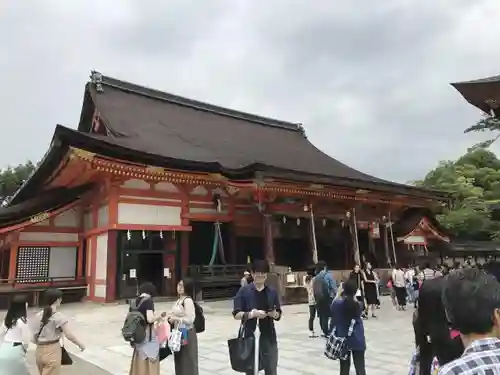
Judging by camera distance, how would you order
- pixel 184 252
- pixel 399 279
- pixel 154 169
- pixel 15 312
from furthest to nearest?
pixel 184 252 → pixel 154 169 → pixel 399 279 → pixel 15 312

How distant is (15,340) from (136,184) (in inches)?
413

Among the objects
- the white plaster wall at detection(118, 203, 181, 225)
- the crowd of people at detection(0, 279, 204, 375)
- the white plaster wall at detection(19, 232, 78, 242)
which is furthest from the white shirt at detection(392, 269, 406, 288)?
the white plaster wall at detection(19, 232, 78, 242)

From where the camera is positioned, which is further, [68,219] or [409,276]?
[68,219]

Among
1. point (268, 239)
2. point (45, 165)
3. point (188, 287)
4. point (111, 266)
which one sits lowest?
point (188, 287)

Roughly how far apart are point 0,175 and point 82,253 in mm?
22553

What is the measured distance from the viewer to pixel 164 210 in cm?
1459

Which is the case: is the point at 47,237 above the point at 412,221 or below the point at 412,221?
below

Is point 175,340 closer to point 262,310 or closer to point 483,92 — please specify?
point 262,310

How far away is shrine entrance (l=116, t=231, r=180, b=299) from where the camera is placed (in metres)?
13.8

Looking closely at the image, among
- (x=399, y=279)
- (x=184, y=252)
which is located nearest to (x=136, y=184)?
(x=184, y=252)

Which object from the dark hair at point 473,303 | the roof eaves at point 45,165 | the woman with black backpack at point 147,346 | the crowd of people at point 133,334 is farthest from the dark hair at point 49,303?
the roof eaves at point 45,165

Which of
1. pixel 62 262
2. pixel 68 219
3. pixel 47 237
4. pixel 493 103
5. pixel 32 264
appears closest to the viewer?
pixel 493 103

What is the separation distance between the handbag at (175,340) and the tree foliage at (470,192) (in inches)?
745

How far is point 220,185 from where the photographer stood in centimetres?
1553
